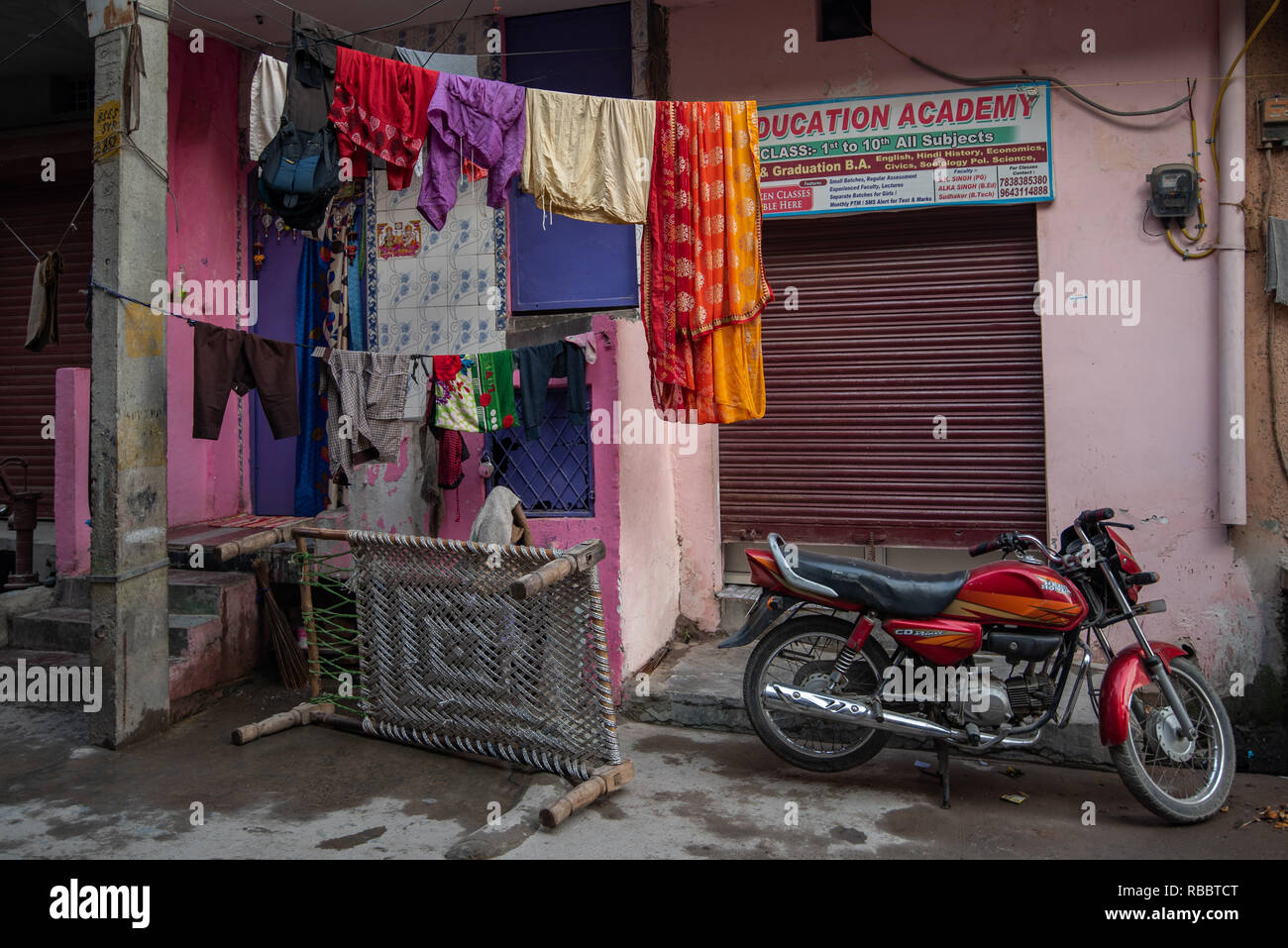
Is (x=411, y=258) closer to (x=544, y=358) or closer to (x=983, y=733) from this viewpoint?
(x=544, y=358)

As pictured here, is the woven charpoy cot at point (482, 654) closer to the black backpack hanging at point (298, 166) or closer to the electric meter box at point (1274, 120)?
the black backpack hanging at point (298, 166)

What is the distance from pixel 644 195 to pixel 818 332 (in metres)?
2.10

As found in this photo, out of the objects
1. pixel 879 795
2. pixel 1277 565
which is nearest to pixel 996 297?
pixel 1277 565

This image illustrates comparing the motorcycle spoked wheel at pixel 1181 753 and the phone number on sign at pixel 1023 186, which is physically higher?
the phone number on sign at pixel 1023 186

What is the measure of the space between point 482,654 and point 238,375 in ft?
7.50

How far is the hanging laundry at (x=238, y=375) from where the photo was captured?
543 centimetres

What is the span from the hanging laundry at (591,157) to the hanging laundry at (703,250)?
0.13 meters

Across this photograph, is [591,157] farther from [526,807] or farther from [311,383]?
[311,383]

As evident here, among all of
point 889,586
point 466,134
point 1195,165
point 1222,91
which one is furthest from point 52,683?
point 1222,91

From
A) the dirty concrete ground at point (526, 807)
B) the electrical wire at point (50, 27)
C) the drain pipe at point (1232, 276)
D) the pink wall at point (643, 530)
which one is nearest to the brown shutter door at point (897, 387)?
the pink wall at point (643, 530)

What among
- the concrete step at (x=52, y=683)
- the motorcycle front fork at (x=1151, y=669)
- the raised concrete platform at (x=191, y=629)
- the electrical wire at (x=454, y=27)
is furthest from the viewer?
the electrical wire at (x=454, y=27)

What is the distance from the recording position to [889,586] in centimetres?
465

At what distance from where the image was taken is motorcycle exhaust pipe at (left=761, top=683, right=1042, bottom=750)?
456 cm

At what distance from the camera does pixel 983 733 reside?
4.64 m
